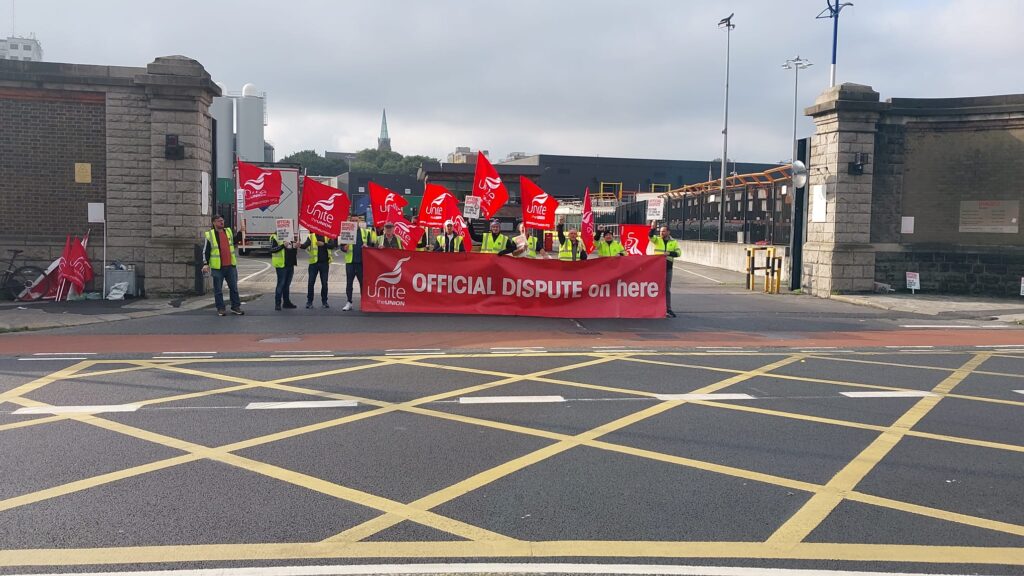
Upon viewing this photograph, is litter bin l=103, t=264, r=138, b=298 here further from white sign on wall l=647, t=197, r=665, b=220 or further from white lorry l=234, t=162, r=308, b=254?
white lorry l=234, t=162, r=308, b=254

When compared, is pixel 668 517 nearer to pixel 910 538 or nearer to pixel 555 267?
pixel 910 538

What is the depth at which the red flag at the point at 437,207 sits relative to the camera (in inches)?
758

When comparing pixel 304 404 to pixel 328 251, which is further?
pixel 328 251

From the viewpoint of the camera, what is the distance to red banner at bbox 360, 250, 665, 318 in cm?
1585

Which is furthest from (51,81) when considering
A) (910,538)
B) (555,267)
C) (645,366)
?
(910,538)

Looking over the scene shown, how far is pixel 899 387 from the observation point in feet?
30.1

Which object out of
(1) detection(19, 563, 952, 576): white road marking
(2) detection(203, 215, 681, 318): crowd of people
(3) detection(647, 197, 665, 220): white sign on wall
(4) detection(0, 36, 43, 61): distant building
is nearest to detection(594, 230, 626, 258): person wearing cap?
(2) detection(203, 215, 681, 318): crowd of people

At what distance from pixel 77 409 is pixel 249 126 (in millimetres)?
39960

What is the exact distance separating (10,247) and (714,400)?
15.3 meters

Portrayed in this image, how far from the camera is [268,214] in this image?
34406 mm

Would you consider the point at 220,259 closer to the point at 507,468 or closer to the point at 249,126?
the point at 507,468

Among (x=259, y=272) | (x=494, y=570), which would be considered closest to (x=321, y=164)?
(x=259, y=272)

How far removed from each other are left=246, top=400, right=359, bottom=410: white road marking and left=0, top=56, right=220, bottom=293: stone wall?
10.8 meters

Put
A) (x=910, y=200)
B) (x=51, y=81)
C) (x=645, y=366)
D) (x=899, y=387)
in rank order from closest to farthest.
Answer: (x=899, y=387) < (x=645, y=366) < (x=51, y=81) < (x=910, y=200)
